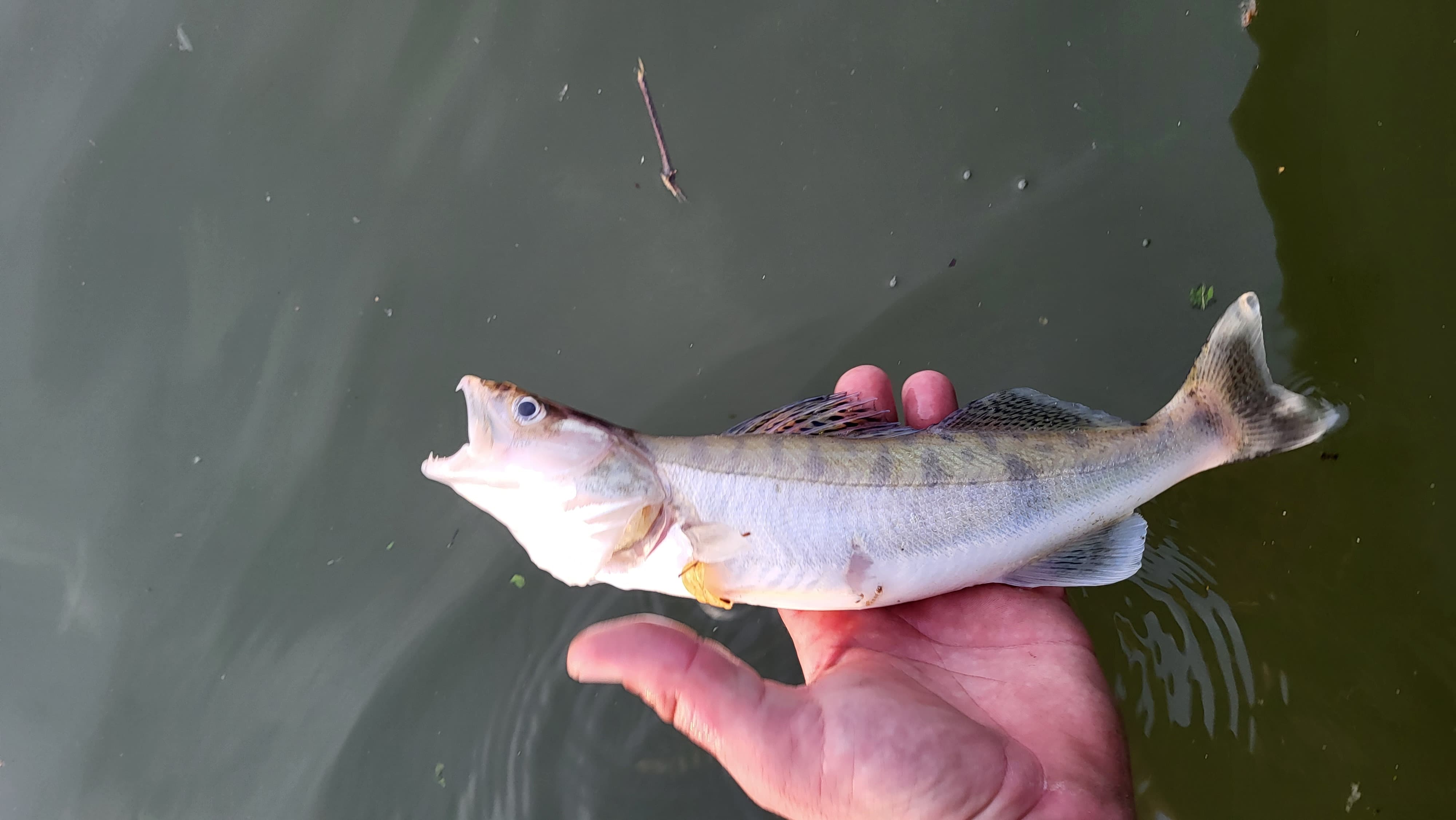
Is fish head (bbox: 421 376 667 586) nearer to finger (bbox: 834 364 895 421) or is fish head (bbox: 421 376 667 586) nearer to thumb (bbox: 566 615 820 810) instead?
thumb (bbox: 566 615 820 810)

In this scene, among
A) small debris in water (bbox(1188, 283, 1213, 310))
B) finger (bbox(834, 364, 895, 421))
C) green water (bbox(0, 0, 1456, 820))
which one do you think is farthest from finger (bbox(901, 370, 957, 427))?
small debris in water (bbox(1188, 283, 1213, 310))

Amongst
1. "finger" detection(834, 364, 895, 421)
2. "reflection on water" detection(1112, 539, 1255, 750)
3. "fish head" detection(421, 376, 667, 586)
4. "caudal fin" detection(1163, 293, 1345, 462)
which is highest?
"fish head" detection(421, 376, 667, 586)

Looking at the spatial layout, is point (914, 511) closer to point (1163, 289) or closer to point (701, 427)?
point (701, 427)

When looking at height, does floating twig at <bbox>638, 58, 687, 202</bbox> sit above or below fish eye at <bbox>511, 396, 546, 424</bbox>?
above

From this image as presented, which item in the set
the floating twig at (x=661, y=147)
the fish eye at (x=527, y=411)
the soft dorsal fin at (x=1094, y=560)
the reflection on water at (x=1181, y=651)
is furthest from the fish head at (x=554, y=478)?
the reflection on water at (x=1181, y=651)

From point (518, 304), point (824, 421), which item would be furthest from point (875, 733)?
point (518, 304)

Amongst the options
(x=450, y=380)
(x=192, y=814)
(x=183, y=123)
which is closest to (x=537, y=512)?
(x=450, y=380)
